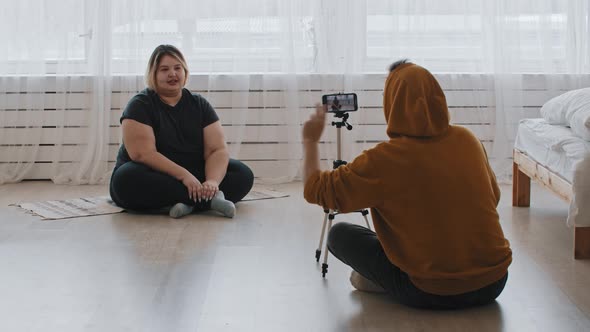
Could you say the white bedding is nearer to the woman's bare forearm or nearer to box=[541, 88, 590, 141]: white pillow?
box=[541, 88, 590, 141]: white pillow

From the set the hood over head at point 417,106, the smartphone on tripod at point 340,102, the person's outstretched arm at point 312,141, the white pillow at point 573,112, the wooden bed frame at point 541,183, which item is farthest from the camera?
the white pillow at point 573,112

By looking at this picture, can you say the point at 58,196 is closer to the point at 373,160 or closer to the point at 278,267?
the point at 278,267

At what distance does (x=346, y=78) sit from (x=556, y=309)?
9.29 feet

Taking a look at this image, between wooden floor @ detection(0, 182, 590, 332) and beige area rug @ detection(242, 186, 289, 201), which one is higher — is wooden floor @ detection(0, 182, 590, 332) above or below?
Result: below

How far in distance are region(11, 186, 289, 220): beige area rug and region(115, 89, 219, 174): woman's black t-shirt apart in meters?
0.24

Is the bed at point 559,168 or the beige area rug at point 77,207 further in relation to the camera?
the beige area rug at point 77,207

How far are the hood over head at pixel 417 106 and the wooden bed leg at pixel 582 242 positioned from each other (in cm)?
106

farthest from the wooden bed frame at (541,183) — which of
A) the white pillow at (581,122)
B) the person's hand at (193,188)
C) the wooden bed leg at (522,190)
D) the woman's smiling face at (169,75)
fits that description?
the woman's smiling face at (169,75)

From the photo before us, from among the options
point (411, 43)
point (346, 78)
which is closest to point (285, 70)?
point (346, 78)

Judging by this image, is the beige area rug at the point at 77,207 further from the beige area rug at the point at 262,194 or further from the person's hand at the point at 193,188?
the person's hand at the point at 193,188

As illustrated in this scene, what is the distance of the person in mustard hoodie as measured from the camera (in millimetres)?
2645

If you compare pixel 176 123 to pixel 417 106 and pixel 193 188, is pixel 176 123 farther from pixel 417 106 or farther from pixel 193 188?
pixel 417 106

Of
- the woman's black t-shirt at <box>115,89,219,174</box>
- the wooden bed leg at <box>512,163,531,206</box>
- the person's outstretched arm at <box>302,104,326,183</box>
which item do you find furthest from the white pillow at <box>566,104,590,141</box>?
the woman's black t-shirt at <box>115,89,219,174</box>

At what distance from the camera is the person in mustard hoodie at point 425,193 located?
8.68 feet
